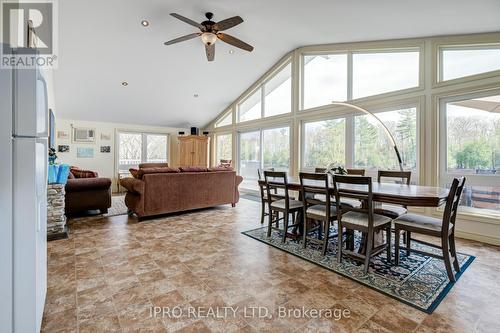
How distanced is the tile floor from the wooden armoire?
504cm

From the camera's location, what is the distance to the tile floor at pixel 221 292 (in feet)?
5.30

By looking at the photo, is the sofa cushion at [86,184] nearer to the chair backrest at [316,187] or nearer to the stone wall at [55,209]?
the stone wall at [55,209]

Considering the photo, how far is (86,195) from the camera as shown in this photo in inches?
164

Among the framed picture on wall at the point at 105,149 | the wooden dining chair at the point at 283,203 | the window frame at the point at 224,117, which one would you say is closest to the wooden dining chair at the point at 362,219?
the wooden dining chair at the point at 283,203

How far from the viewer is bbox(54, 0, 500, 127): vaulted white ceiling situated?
3.32 metres

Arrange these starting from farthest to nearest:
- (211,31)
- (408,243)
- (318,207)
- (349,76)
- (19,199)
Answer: (349,76) < (211,31) < (318,207) < (408,243) < (19,199)

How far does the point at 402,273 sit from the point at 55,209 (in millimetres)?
4167

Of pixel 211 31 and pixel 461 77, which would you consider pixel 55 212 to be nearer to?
pixel 211 31

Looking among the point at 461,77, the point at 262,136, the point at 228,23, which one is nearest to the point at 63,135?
the point at 262,136

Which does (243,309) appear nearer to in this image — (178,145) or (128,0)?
(128,0)

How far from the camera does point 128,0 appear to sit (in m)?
3.52

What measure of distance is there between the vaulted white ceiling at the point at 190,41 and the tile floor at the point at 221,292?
10.3 feet

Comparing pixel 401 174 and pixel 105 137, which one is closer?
pixel 401 174

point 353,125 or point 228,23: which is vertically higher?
point 228,23
